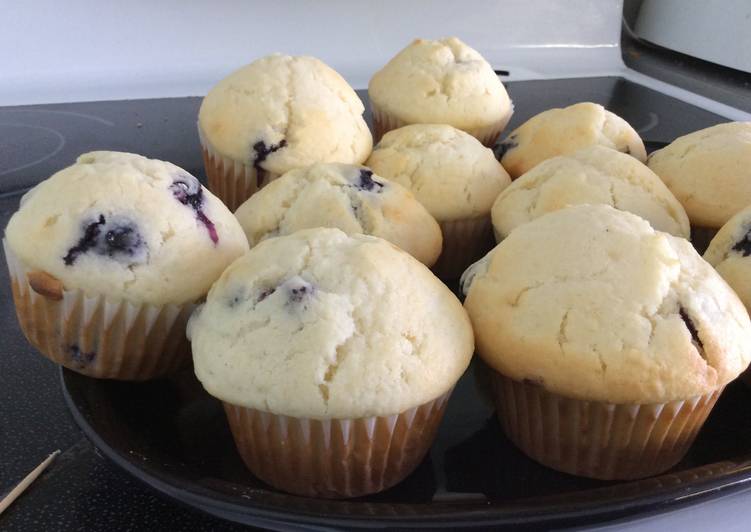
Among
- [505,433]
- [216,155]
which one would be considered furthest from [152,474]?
[216,155]

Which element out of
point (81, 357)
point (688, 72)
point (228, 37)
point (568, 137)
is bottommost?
point (688, 72)

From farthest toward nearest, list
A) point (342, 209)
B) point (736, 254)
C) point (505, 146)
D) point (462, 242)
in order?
point (505, 146)
point (462, 242)
point (342, 209)
point (736, 254)

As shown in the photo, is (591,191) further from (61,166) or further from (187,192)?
(61,166)

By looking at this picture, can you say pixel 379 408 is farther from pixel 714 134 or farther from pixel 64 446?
pixel 714 134

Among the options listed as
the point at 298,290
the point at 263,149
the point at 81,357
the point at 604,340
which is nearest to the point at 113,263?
the point at 81,357

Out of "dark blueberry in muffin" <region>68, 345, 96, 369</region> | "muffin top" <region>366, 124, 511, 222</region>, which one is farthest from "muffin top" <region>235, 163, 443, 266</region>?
"dark blueberry in muffin" <region>68, 345, 96, 369</region>

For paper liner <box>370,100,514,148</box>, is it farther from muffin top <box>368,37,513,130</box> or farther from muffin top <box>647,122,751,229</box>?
muffin top <box>647,122,751,229</box>

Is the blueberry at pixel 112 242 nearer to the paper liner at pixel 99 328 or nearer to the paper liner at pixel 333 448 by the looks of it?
the paper liner at pixel 99 328
